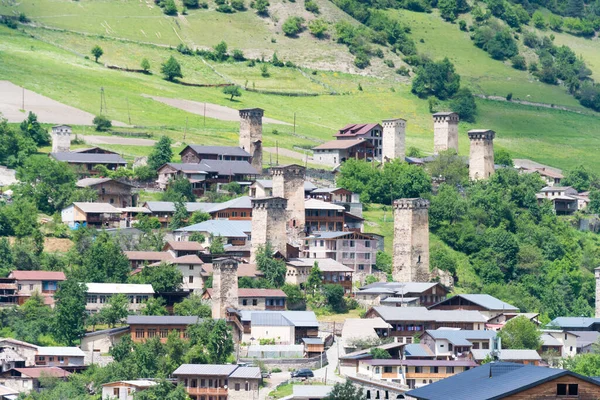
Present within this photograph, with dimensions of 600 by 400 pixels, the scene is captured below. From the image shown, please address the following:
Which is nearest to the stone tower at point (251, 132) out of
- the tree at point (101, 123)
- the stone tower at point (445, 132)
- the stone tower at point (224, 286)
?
the tree at point (101, 123)

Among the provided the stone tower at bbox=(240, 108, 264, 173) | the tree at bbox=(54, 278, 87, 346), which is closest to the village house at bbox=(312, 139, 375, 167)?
the stone tower at bbox=(240, 108, 264, 173)

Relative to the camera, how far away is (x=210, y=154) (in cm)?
13900

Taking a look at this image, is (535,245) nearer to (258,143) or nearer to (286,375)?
(258,143)

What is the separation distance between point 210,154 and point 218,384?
52.4m

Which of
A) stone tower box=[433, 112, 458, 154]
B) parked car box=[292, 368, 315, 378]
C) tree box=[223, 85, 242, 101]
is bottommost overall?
parked car box=[292, 368, 315, 378]

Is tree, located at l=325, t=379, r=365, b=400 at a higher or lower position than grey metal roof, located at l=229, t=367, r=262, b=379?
higher

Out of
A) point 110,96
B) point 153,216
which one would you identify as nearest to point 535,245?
point 153,216

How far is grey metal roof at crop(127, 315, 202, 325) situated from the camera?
3821 inches

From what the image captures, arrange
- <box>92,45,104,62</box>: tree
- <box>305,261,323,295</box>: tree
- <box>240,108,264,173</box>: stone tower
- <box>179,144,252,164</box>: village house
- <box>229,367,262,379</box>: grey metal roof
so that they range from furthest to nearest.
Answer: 1. <box>92,45,104,62</box>: tree
2. <box>240,108,264,173</box>: stone tower
3. <box>179,144,252,164</box>: village house
4. <box>305,261,323,295</box>: tree
5. <box>229,367,262,379</box>: grey metal roof

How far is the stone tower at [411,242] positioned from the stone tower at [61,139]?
32.3m

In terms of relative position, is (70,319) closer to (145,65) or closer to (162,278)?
(162,278)

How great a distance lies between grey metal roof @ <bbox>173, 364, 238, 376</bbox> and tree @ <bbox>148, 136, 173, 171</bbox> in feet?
149

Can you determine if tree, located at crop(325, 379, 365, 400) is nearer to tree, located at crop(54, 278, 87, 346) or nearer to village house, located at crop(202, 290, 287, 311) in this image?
tree, located at crop(54, 278, 87, 346)

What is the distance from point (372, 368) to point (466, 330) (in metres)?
Result: 10.2
